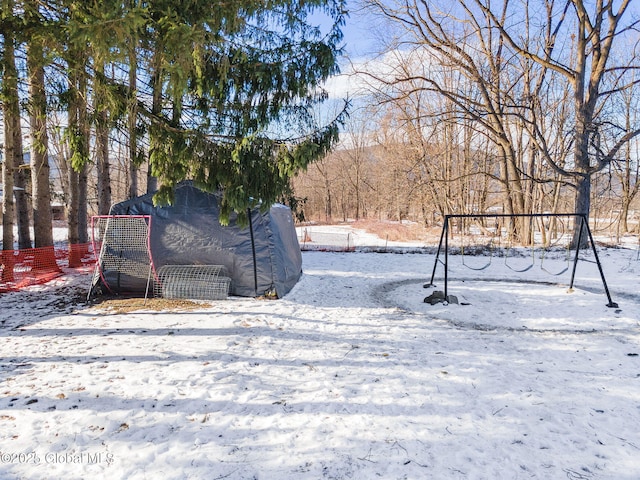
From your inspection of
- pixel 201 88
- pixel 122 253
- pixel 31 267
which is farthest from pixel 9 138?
pixel 201 88

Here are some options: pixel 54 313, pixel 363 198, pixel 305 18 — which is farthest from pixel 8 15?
pixel 363 198

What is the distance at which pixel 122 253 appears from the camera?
6996 millimetres

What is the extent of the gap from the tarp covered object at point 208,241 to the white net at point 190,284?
24 cm

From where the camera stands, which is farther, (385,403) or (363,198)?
(363,198)

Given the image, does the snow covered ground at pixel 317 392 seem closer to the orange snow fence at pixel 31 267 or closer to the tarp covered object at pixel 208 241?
the tarp covered object at pixel 208 241

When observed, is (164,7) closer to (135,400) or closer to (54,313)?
(135,400)

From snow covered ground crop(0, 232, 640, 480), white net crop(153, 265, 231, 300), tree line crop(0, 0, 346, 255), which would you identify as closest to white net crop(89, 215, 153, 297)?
white net crop(153, 265, 231, 300)

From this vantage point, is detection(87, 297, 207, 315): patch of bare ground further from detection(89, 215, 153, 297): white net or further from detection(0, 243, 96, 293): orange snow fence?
detection(0, 243, 96, 293): orange snow fence

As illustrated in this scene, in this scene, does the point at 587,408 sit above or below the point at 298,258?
below

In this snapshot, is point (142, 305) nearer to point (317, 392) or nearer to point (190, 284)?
point (190, 284)

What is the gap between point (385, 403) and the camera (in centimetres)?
313

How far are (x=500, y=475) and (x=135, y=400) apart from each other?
285 cm

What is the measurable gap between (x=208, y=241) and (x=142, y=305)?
165cm

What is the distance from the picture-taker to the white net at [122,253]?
674 centimetres
